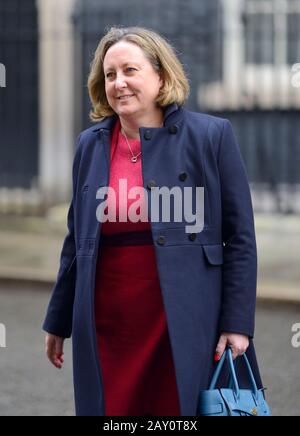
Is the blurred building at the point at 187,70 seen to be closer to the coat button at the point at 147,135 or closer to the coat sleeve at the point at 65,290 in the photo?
the coat sleeve at the point at 65,290

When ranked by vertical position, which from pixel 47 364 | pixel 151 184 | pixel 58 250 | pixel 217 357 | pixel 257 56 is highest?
pixel 257 56

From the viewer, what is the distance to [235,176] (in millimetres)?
3717

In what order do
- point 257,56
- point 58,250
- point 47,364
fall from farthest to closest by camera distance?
1. point 257,56
2. point 58,250
3. point 47,364

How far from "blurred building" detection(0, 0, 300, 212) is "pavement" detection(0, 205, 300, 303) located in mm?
342

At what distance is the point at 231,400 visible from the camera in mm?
3541

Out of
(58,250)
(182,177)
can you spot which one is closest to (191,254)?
(182,177)

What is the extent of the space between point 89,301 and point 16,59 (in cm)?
962

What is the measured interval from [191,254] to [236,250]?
157mm

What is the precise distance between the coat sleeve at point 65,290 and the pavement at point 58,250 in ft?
15.3

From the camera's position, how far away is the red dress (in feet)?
12.1

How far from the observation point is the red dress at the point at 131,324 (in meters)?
3.70

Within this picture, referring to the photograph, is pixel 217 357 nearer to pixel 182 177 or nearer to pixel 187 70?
pixel 182 177
